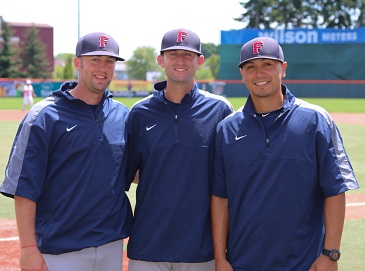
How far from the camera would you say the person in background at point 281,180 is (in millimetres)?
3359

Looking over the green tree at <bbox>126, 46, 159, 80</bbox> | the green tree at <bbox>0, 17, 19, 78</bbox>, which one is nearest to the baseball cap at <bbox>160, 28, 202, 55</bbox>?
the green tree at <bbox>0, 17, 19, 78</bbox>

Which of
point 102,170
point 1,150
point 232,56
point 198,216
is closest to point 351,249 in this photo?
point 198,216

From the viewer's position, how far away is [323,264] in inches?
131

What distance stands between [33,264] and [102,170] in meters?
0.70

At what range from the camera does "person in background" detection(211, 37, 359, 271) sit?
11.0ft

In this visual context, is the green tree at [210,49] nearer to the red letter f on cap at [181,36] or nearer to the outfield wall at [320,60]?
the outfield wall at [320,60]

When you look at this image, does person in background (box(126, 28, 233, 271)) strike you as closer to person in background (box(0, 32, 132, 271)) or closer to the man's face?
person in background (box(0, 32, 132, 271))

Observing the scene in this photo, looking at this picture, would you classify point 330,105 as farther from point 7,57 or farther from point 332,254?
point 7,57

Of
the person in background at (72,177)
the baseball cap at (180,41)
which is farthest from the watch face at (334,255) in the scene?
the baseball cap at (180,41)

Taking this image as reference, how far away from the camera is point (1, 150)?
1410cm

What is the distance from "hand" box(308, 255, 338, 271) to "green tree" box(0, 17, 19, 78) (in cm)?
6837

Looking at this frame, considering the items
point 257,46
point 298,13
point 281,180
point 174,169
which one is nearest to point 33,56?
point 298,13

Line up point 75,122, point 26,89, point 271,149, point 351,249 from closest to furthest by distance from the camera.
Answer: point 271,149
point 75,122
point 351,249
point 26,89

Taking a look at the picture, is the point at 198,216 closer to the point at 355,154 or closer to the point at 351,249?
the point at 351,249
